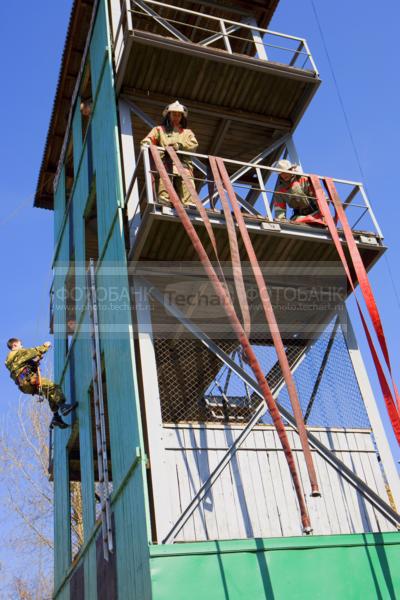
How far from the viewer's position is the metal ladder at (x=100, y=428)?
1008 centimetres

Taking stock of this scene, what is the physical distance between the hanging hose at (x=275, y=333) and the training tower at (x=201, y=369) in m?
0.24

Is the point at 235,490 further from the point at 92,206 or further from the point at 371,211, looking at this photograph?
the point at 92,206

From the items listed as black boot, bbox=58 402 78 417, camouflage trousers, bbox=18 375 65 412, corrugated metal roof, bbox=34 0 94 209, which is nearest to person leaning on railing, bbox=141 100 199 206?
camouflage trousers, bbox=18 375 65 412

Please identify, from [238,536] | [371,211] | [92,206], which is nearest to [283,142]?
[371,211]

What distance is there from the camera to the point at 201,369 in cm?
1201

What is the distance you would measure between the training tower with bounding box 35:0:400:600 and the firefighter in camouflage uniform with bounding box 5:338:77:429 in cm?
44

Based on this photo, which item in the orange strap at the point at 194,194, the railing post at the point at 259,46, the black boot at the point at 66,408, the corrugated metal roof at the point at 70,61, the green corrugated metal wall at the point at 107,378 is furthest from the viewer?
the corrugated metal roof at the point at 70,61

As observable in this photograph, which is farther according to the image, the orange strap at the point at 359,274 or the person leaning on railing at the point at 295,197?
the person leaning on railing at the point at 295,197

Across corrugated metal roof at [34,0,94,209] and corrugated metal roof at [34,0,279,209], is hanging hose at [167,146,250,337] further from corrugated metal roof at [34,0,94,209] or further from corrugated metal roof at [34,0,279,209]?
corrugated metal roof at [34,0,94,209]

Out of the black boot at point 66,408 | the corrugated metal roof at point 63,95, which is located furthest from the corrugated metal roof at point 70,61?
the black boot at point 66,408

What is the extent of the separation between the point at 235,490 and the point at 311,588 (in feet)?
6.05

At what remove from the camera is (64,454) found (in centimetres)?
1524

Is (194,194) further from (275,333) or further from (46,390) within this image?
(46,390)

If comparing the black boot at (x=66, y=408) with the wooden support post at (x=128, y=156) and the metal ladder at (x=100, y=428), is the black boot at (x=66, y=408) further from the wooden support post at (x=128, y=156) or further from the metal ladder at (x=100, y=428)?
the wooden support post at (x=128, y=156)
